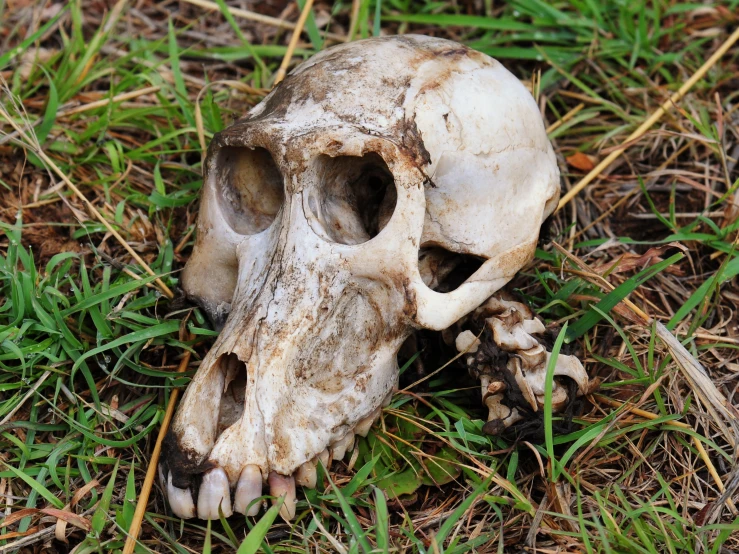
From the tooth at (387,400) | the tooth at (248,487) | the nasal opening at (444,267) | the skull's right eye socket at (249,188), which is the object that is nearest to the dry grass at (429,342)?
the tooth at (387,400)

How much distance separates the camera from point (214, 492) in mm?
2264

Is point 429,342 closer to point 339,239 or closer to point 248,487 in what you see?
point 339,239

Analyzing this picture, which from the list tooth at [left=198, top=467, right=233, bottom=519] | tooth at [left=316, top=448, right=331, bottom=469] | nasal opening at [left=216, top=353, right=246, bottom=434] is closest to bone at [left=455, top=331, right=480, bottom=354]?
tooth at [left=316, top=448, right=331, bottom=469]

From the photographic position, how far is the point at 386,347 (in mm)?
2531

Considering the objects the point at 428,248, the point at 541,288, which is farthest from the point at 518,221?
the point at 541,288

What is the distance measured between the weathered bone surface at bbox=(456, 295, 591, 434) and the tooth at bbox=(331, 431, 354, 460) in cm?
45

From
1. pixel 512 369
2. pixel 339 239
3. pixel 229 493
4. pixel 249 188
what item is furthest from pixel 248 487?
pixel 249 188

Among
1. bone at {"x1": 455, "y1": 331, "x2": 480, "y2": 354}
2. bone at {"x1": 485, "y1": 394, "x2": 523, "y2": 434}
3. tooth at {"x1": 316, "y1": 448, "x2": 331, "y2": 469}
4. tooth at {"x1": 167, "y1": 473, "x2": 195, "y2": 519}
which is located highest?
bone at {"x1": 455, "y1": 331, "x2": 480, "y2": 354}

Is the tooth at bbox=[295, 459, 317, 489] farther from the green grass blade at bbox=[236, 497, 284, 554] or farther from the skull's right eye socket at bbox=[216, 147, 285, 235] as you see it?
the skull's right eye socket at bbox=[216, 147, 285, 235]

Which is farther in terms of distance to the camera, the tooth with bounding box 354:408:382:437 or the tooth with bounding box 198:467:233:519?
the tooth with bounding box 354:408:382:437

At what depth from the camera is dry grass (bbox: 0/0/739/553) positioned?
247 centimetres

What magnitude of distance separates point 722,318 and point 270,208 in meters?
1.76

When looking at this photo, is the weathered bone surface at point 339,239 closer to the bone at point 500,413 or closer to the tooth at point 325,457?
the tooth at point 325,457

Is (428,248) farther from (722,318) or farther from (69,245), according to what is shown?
(69,245)
